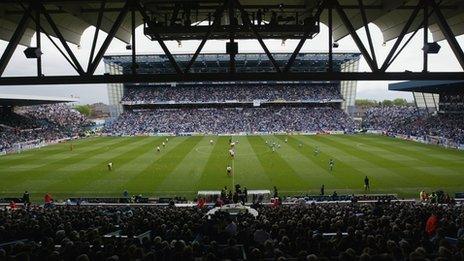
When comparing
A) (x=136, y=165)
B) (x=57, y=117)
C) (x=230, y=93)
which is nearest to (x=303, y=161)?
(x=136, y=165)

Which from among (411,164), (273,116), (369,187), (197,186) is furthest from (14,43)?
(273,116)

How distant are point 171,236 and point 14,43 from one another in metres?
5.34

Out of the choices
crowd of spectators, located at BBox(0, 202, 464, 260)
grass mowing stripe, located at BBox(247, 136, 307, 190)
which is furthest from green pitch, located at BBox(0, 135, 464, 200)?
crowd of spectators, located at BBox(0, 202, 464, 260)

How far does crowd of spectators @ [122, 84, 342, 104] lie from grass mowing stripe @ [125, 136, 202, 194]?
51.8 m

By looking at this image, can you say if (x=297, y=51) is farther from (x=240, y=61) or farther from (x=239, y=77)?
(x=240, y=61)

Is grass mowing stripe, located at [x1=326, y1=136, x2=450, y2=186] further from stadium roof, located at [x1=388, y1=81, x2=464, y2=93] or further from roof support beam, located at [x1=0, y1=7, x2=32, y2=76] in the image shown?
roof support beam, located at [x1=0, y1=7, x2=32, y2=76]

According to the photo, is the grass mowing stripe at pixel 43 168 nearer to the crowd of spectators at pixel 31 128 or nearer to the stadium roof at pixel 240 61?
the crowd of spectators at pixel 31 128

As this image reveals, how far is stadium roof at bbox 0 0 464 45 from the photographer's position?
966 centimetres

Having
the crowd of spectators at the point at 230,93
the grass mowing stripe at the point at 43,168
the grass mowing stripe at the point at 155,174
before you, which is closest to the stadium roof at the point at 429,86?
the crowd of spectators at the point at 230,93

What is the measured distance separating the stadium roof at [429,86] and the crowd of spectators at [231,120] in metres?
15.4

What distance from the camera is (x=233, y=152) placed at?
45.7 metres

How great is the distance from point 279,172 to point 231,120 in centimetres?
5633

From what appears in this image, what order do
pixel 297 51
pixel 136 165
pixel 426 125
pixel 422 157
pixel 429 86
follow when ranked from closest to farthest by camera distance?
pixel 297 51
pixel 136 165
pixel 422 157
pixel 429 86
pixel 426 125

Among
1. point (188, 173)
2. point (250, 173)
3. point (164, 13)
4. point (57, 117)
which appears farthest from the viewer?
point (57, 117)
